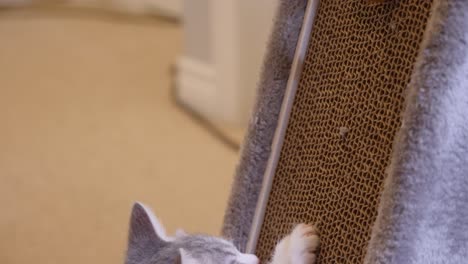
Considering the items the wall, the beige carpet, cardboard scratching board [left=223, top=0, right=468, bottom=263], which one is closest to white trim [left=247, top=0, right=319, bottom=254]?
cardboard scratching board [left=223, top=0, right=468, bottom=263]

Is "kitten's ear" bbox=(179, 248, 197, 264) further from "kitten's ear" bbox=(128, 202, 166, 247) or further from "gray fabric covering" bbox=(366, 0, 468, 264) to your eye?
"gray fabric covering" bbox=(366, 0, 468, 264)

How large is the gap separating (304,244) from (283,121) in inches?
6.3

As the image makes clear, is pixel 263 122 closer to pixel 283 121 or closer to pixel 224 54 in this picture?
pixel 283 121

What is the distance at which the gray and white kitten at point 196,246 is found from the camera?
2.14 ft

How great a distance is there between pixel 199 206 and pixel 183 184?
0.13m

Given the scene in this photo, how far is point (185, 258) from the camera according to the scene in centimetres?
60

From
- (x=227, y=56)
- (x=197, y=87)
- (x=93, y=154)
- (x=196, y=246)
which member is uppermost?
(x=227, y=56)

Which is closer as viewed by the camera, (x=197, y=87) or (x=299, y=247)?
(x=299, y=247)

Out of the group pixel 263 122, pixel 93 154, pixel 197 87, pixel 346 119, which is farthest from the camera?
pixel 197 87

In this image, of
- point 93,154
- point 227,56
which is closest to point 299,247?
point 93,154

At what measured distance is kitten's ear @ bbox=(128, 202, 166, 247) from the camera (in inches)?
26.7

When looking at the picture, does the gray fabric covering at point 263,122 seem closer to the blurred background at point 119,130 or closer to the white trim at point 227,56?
the blurred background at point 119,130

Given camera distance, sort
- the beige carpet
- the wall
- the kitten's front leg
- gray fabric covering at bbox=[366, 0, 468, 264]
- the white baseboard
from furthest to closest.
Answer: the white baseboard, the wall, the beige carpet, the kitten's front leg, gray fabric covering at bbox=[366, 0, 468, 264]

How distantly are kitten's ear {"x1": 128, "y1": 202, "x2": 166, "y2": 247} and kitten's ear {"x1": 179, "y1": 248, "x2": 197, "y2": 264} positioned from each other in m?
0.06
